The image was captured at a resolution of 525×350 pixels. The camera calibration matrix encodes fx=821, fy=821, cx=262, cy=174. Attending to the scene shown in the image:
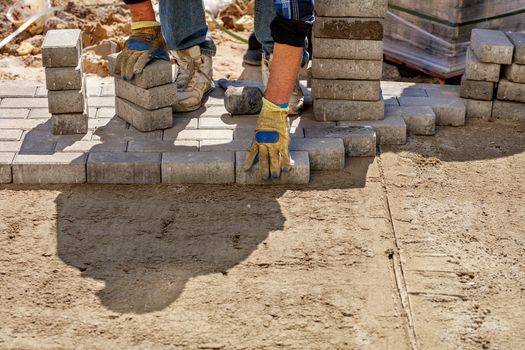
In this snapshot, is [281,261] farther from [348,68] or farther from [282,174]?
[348,68]

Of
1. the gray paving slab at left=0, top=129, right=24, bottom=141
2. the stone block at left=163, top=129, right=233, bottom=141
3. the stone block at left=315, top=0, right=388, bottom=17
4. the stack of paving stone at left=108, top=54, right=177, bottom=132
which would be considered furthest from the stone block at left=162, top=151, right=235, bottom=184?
the stone block at left=315, top=0, right=388, bottom=17

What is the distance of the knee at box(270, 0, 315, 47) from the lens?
4277mm

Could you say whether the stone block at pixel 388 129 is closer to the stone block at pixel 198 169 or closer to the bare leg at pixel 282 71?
the bare leg at pixel 282 71

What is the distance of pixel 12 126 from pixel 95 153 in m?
0.67

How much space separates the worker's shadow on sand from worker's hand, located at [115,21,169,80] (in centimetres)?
75

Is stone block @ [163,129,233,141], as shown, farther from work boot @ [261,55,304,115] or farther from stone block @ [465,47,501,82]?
stone block @ [465,47,501,82]

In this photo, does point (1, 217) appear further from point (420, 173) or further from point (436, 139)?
point (436, 139)

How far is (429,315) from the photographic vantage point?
136 inches

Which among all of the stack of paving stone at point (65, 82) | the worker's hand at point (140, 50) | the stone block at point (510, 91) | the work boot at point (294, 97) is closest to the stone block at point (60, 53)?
the stack of paving stone at point (65, 82)

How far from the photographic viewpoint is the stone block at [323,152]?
4652mm

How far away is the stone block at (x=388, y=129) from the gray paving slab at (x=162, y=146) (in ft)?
3.12

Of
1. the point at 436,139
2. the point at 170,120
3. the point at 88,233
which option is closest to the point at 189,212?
the point at 88,233

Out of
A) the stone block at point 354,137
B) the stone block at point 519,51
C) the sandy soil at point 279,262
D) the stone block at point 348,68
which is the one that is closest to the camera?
the sandy soil at point 279,262

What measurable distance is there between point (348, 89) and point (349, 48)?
257 millimetres
